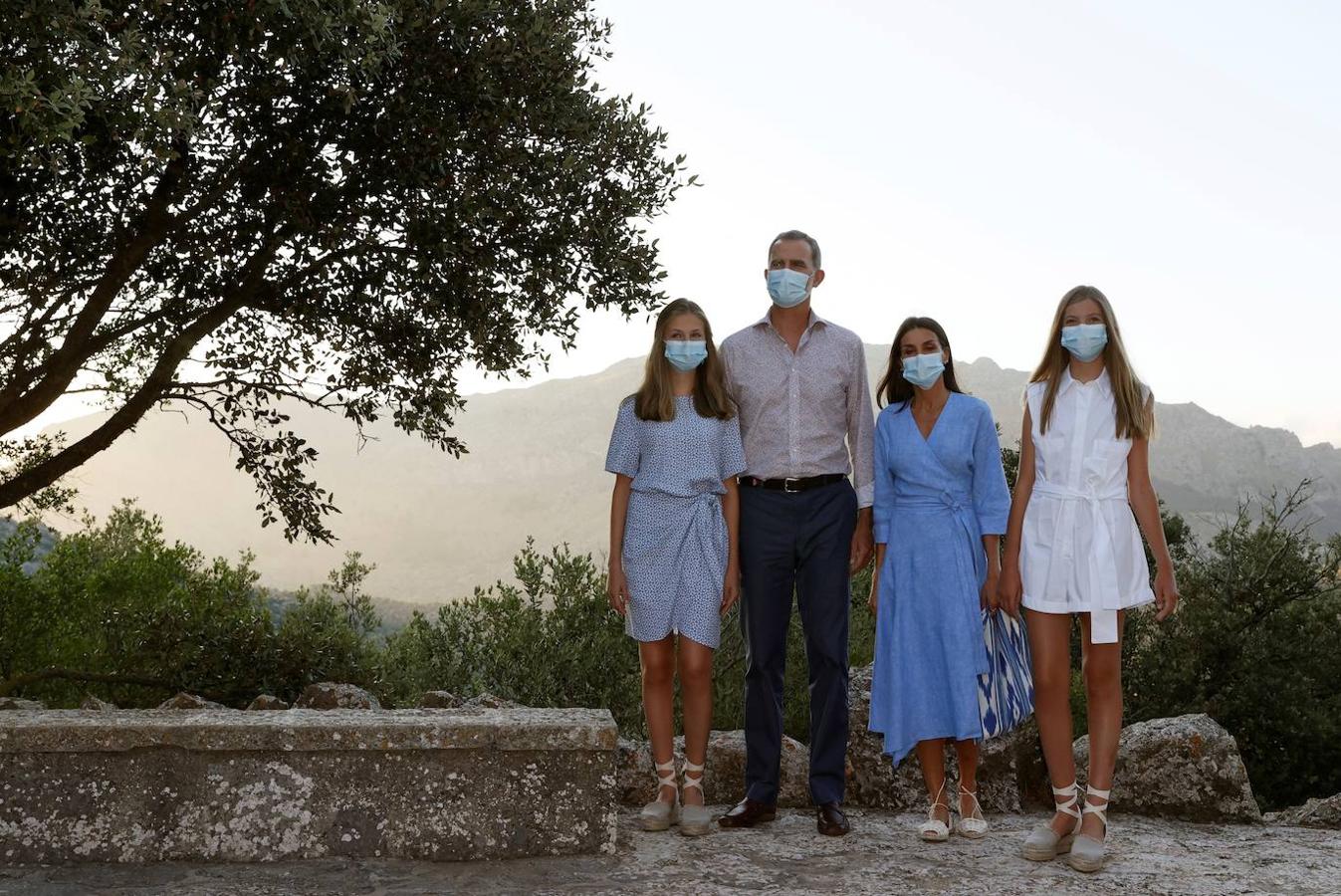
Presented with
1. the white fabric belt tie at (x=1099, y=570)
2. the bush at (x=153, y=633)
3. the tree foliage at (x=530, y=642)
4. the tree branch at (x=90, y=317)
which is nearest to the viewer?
the white fabric belt tie at (x=1099, y=570)

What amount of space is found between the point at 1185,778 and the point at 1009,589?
72.4 inches

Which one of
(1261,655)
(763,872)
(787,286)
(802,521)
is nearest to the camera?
(763,872)

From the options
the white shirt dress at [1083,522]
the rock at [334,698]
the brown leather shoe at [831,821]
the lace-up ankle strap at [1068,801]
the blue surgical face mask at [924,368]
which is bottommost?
the brown leather shoe at [831,821]

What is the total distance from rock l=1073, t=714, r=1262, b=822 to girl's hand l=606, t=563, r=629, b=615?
8.91ft

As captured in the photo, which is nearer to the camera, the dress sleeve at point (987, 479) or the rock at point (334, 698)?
the dress sleeve at point (987, 479)

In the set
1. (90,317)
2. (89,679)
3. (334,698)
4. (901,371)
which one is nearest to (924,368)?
(901,371)

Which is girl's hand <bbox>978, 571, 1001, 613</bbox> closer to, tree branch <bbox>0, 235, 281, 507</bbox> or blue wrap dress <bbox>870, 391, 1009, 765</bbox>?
blue wrap dress <bbox>870, 391, 1009, 765</bbox>

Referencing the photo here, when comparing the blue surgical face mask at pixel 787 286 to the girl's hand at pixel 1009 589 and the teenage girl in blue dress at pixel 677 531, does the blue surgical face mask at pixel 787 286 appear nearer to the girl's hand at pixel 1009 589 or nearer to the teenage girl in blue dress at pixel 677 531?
the teenage girl in blue dress at pixel 677 531

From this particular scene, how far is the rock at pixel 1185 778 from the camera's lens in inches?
227

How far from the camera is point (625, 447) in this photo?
16.8 feet

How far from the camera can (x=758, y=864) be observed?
4.52 m

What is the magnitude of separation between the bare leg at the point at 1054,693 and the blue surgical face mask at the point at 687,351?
1776 mm

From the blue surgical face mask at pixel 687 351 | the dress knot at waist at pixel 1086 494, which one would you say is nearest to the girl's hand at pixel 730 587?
the blue surgical face mask at pixel 687 351

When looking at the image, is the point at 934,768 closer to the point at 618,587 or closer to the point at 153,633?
the point at 618,587
